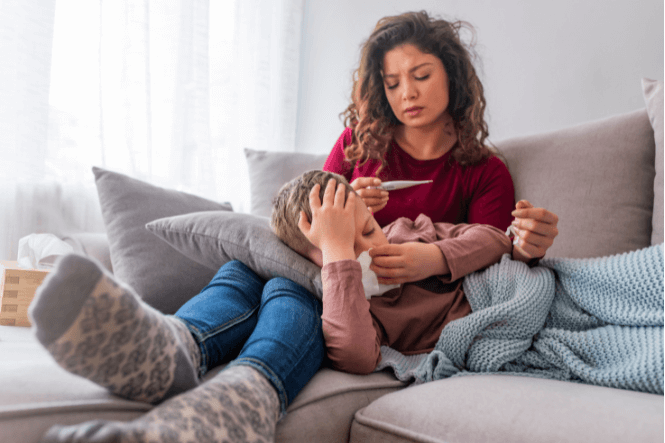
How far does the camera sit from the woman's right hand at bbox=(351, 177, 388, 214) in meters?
1.11

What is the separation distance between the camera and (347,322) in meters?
0.76

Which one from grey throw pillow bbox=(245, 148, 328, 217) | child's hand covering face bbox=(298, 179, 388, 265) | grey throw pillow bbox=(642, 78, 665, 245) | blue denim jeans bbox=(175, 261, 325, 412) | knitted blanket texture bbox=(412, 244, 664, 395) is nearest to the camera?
blue denim jeans bbox=(175, 261, 325, 412)

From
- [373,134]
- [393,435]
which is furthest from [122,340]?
[373,134]

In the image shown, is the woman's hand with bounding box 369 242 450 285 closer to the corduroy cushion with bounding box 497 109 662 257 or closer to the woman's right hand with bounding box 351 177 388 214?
the woman's right hand with bounding box 351 177 388 214

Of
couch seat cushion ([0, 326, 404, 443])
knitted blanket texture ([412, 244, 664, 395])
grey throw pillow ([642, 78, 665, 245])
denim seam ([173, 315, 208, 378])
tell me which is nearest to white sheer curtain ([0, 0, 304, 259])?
couch seat cushion ([0, 326, 404, 443])

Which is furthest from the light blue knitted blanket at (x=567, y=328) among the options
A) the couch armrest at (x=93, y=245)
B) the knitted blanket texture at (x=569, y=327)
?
the couch armrest at (x=93, y=245)

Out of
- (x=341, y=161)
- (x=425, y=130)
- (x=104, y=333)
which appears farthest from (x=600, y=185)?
(x=104, y=333)

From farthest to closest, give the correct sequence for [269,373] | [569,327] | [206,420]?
1. [569,327]
2. [269,373]
3. [206,420]

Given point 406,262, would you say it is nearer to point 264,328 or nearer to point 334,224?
point 334,224

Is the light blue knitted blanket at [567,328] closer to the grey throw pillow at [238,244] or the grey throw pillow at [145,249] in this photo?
the grey throw pillow at [238,244]

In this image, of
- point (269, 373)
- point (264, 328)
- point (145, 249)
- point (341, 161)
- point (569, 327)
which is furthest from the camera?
point (341, 161)

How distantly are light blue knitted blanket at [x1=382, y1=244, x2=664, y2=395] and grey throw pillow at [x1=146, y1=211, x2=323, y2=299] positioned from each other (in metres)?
0.25

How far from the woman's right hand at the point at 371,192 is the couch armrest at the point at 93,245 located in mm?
852

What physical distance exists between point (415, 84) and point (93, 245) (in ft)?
3.73
